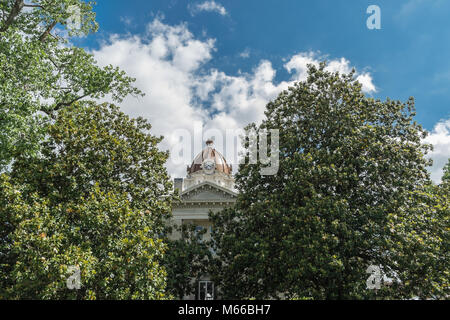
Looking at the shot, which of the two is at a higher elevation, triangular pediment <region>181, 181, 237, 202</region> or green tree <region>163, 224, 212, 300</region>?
triangular pediment <region>181, 181, 237, 202</region>

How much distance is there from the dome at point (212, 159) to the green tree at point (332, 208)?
130 ft

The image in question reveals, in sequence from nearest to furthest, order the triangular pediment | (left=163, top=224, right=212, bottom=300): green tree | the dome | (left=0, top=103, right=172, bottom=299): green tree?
(left=0, top=103, right=172, bottom=299): green tree < (left=163, top=224, right=212, bottom=300): green tree < the triangular pediment < the dome

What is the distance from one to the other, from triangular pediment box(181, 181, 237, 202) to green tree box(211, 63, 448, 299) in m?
13.8

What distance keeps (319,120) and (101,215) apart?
35.2 feet

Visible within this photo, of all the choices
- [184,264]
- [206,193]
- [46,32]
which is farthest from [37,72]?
[206,193]

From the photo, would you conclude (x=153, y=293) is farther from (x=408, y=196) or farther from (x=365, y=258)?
(x=408, y=196)

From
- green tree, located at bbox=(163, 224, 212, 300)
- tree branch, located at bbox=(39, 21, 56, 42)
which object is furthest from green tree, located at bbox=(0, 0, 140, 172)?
green tree, located at bbox=(163, 224, 212, 300)

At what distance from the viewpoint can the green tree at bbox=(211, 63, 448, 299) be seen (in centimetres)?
1272

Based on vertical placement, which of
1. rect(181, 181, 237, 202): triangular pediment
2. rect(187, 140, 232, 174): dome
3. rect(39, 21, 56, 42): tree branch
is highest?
rect(187, 140, 232, 174): dome

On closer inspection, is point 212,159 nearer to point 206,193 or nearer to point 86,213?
point 206,193

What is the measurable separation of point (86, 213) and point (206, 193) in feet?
65.1

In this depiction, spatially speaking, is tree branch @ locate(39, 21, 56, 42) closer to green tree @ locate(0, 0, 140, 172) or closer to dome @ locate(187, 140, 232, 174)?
green tree @ locate(0, 0, 140, 172)

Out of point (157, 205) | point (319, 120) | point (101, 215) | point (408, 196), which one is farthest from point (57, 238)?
point (408, 196)

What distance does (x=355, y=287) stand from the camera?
1233cm
